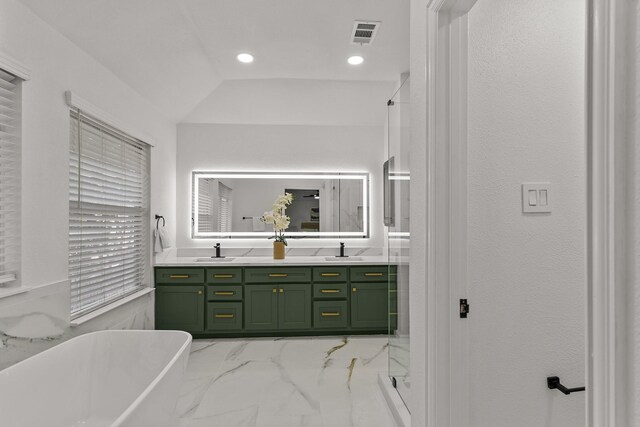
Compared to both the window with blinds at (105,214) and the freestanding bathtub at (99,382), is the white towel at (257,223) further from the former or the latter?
the freestanding bathtub at (99,382)

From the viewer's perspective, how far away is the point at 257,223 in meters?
4.45

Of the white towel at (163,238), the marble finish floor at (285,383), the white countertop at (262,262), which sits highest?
the white towel at (163,238)

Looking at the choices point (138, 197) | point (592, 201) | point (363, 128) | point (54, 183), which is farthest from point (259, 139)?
point (592, 201)

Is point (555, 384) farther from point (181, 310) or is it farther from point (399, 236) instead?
point (181, 310)

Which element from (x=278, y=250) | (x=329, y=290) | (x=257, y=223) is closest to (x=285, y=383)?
(x=329, y=290)

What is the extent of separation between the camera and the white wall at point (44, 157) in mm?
1945

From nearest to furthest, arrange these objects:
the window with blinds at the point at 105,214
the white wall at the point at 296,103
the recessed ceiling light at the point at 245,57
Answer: the window with blinds at the point at 105,214 < the recessed ceiling light at the point at 245,57 < the white wall at the point at 296,103

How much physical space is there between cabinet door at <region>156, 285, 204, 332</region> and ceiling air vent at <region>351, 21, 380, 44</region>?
277cm

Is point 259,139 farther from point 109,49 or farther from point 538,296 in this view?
point 538,296

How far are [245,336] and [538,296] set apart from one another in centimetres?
305

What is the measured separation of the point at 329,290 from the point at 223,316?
1113 mm

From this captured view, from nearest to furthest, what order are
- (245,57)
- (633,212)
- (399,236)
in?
(633,212) → (399,236) → (245,57)

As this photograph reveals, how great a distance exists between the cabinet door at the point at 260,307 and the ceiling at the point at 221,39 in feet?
6.89

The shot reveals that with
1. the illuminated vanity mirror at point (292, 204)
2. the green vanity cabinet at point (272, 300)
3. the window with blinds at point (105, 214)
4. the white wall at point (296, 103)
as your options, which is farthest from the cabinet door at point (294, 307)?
the white wall at point (296, 103)
